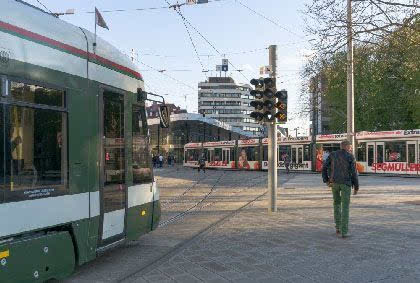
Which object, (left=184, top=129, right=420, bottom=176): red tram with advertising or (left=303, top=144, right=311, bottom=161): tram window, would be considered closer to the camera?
(left=184, top=129, right=420, bottom=176): red tram with advertising

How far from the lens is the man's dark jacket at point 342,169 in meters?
9.05

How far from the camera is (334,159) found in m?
9.30

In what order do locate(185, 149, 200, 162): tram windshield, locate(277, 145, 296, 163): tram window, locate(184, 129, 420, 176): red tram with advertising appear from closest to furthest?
locate(184, 129, 420, 176): red tram with advertising → locate(277, 145, 296, 163): tram window → locate(185, 149, 200, 162): tram windshield

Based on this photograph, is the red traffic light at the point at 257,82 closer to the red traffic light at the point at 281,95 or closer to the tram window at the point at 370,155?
the red traffic light at the point at 281,95

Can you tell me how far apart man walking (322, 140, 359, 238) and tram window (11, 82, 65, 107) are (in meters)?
5.23

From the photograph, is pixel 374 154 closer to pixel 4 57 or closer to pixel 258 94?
pixel 258 94

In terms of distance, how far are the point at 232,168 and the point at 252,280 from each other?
39.7 metres

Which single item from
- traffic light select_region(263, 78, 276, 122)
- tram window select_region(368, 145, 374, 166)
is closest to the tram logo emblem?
traffic light select_region(263, 78, 276, 122)

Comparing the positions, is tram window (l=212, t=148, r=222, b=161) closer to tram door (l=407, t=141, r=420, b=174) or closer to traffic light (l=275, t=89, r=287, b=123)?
tram door (l=407, t=141, r=420, b=174)

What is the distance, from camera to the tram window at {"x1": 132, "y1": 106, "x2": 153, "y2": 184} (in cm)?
761

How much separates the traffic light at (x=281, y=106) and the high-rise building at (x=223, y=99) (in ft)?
405

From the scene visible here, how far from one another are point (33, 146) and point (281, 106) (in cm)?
869

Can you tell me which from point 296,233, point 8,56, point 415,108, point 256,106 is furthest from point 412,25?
point 415,108

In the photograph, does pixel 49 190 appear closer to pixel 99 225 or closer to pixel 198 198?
pixel 99 225
